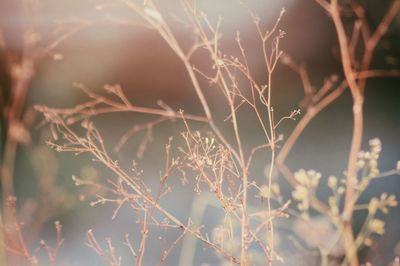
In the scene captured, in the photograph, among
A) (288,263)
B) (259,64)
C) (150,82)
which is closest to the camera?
(288,263)

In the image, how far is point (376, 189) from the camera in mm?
3230

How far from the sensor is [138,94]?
3465 millimetres

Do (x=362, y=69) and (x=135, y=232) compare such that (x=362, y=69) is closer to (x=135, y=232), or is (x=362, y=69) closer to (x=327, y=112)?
(x=327, y=112)

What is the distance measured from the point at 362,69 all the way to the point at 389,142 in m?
0.49

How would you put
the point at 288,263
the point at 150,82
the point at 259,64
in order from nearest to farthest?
1. the point at 288,263
2. the point at 259,64
3. the point at 150,82

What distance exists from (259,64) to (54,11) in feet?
4.62

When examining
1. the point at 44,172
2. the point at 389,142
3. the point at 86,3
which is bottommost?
the point at 389,142

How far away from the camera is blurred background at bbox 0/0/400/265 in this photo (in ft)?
10.5

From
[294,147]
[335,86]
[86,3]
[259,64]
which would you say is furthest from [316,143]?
[86,3]

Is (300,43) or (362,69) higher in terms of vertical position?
(300,43)

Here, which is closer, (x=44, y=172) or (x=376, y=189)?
(x=376, y=189)

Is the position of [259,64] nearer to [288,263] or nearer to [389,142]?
[389,142]

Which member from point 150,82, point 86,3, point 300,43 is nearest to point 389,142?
point 300,43

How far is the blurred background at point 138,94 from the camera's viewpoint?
10.5 ft
